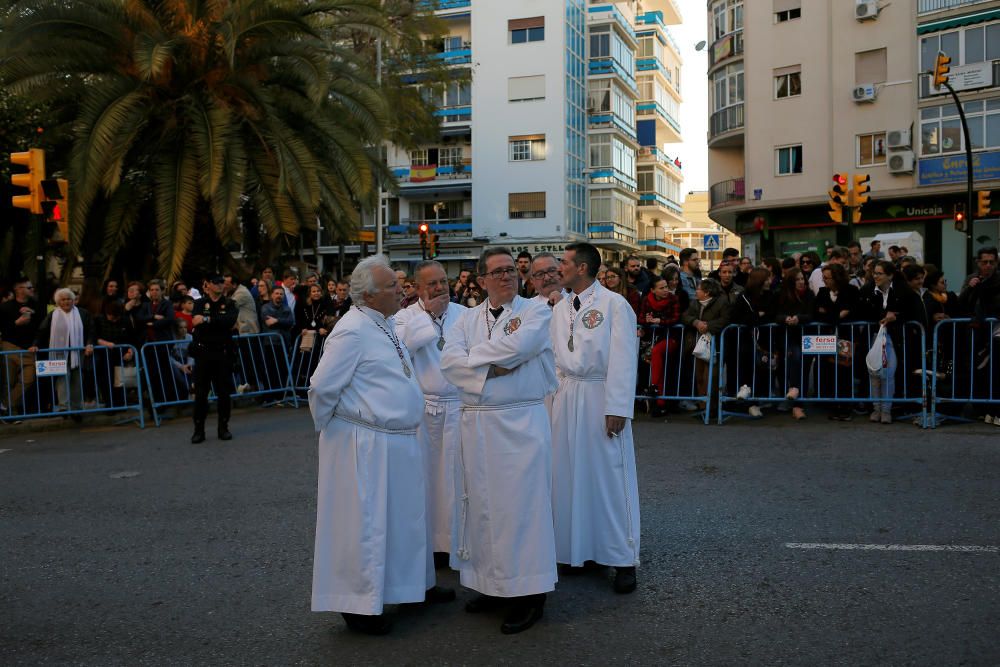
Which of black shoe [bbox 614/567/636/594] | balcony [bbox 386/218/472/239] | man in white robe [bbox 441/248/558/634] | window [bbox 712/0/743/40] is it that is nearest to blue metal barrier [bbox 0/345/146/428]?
man in white robe [bbox 441/248/558/634]

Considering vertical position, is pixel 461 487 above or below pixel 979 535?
above

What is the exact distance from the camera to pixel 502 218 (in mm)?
51688

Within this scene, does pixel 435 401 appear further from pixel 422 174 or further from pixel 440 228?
pixel 422 174

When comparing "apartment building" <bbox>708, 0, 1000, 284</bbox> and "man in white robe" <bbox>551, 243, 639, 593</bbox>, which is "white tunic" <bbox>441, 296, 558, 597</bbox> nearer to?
"man in white robe" <bbox>551, 243, 639, 593</bbox>

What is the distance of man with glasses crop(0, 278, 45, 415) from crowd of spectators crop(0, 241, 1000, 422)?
0.05 ft

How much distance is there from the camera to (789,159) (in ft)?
120

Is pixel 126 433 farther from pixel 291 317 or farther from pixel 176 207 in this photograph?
pixel 176 207

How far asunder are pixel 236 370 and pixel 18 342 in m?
2.99

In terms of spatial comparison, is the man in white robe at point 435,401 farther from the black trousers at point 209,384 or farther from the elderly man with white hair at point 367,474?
the black trousers at point 209,384

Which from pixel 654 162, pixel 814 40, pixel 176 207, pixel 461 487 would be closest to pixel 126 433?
pixel 176 207

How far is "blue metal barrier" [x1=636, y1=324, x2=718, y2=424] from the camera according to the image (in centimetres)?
1191

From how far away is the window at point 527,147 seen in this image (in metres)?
50.9

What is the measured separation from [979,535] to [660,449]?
12.7ft

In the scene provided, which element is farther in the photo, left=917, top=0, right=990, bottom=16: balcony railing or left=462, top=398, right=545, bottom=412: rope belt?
left=917, top=0, right=990, bottom=16: balcony railing
